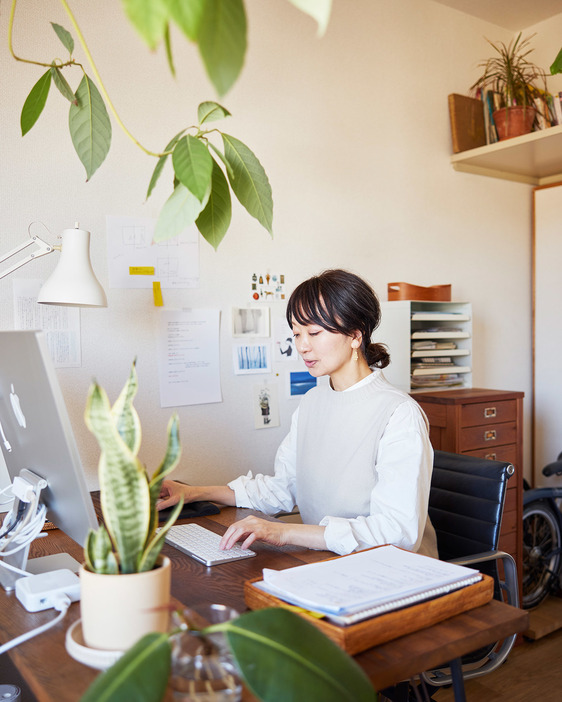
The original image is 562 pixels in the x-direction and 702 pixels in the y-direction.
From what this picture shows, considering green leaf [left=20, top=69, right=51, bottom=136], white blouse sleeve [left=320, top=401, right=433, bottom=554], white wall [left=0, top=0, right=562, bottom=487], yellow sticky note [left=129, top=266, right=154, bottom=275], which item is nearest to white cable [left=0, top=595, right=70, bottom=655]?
white blouse sleeve [left=320, top=401, right=433, bottom=554]

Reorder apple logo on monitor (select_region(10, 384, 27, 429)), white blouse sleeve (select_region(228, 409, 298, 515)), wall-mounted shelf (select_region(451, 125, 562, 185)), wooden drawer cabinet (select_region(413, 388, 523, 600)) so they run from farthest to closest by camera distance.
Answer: wall-mounted shelf (select_region(451, 125, 562, 185)), wooden drawer cabinet (select_region(413, 388, 523, 600)), white blouse sleeve (select_region(228, 409, 298, 515)), apple logo on monitor (select_region(10, 384, 27, 429))

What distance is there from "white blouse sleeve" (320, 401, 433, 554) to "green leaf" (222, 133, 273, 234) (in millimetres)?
842

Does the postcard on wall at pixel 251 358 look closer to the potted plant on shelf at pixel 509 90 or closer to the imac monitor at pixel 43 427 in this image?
the imac monitor at pixel 43 427

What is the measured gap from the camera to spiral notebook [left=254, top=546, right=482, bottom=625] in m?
1.01

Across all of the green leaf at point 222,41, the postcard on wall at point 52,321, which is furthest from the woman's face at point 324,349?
the green leaf at point 222,41

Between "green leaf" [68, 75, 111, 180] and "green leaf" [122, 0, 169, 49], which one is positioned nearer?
"green leaf" [122, 0, 169, 49]

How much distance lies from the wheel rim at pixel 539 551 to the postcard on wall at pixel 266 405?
1443 millimetres

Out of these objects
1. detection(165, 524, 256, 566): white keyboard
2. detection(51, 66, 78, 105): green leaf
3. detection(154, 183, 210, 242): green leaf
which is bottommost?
detection(165, 524, 256, 566): white keyboard

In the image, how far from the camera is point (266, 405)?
2.71 metres

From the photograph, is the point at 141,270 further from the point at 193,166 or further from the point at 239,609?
the point at 193,166

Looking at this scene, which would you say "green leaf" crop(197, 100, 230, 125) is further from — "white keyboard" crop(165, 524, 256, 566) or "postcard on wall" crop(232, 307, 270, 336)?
"postcard on wall" crop(232, 307, 270, 336)

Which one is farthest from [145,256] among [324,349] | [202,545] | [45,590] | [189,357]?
[45,590]

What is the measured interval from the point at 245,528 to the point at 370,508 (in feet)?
1.25

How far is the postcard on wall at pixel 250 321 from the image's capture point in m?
2.62
